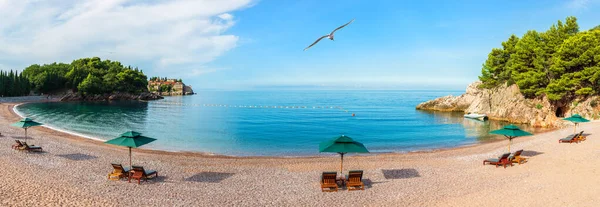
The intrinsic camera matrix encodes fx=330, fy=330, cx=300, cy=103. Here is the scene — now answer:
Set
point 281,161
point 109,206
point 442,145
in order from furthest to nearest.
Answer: point 442,145 < point 281,161 < point 109,206

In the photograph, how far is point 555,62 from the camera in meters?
42.8

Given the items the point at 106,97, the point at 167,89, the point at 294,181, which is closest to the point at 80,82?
the point at 106,97

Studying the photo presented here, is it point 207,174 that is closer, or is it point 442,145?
point 207,174

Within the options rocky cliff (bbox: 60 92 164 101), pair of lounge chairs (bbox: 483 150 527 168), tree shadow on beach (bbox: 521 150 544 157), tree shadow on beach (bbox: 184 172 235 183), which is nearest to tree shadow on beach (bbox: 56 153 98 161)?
tree shadow on beach (bbox: 184 172 235 183)

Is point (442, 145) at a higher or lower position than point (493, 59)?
lower

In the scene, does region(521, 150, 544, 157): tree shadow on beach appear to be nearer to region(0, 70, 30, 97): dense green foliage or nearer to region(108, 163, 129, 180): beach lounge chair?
region(108, 163, 129, 180): beach lounge chair

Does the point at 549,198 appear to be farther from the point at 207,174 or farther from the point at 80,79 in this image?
the point at 80,79

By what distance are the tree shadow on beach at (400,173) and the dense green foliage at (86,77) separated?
363ft

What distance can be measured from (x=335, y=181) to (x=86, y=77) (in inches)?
4699

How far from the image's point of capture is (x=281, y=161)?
21.4 meters

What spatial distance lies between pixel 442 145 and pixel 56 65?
137 metres

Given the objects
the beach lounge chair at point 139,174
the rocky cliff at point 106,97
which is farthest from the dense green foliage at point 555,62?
the rocky cliff at point 106,97

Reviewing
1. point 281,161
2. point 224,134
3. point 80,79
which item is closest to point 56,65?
point 80,79

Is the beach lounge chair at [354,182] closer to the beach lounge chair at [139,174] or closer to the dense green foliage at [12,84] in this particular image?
the beach lounge chair at [139,174]
